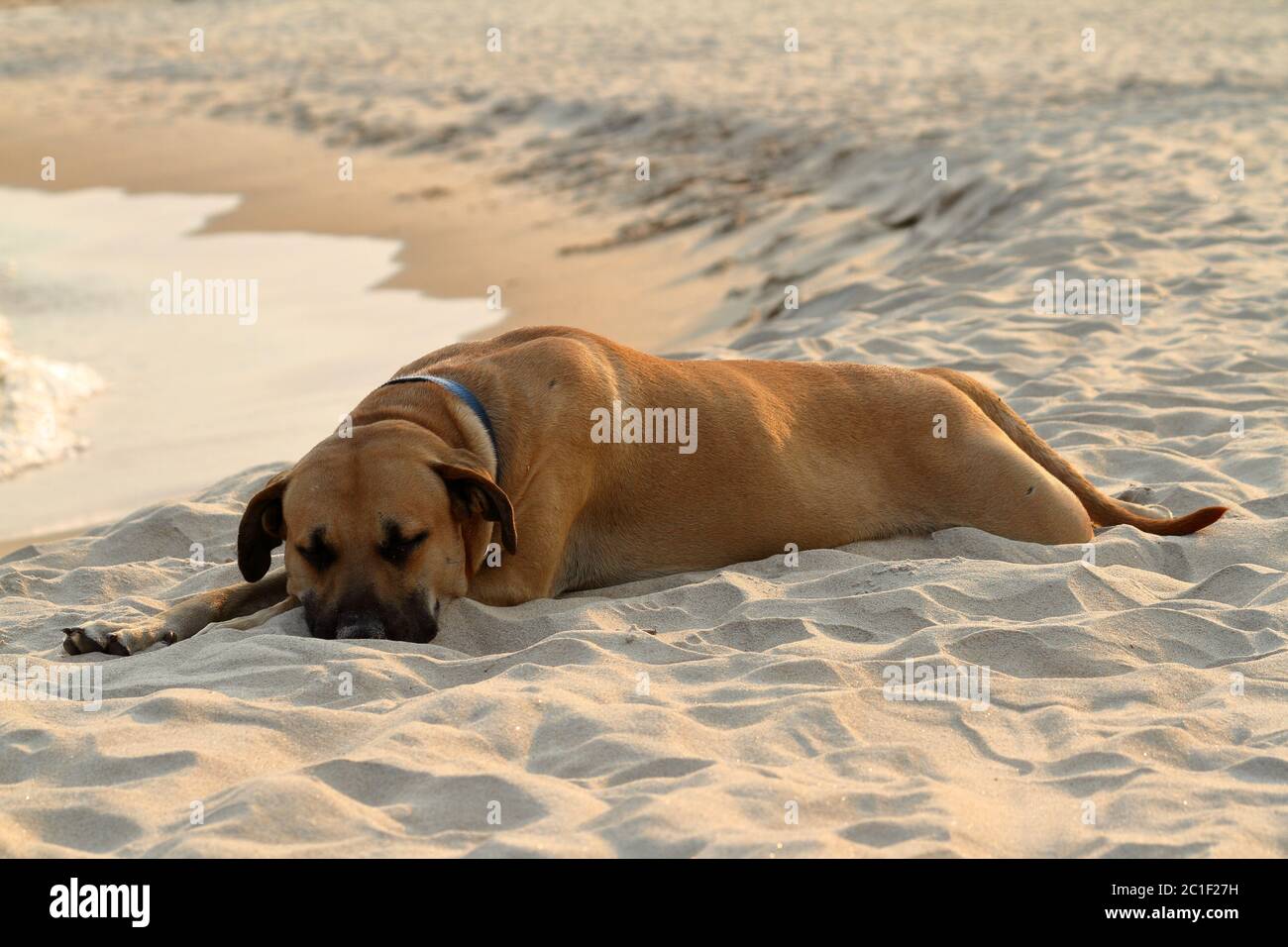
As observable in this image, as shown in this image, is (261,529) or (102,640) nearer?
(102,640)

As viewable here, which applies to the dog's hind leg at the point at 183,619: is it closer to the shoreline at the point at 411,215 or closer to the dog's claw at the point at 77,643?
the dog's claw at the point at 77,643

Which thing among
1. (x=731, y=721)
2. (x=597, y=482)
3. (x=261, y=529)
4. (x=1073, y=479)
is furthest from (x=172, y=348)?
(x=731, y=721)

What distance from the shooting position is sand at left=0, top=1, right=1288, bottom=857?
343cm

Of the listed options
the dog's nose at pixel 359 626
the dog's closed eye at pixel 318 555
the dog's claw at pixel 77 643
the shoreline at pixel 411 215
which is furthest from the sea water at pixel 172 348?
the dog's nose at pixel 359 626

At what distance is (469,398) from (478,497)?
508 mm

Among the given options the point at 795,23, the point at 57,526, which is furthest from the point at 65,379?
the point at 795,23

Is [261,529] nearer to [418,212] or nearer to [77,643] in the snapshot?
[77,643]

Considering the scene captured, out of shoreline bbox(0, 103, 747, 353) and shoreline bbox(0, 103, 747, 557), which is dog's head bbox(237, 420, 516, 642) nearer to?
shoreline bbox(0, 103, 747, 557)

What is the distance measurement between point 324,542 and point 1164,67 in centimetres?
1582

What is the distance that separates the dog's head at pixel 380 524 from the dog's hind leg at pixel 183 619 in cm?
40

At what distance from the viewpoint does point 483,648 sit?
477 centimetres

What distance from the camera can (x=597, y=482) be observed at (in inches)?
210

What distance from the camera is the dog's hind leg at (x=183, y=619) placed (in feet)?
15.7
